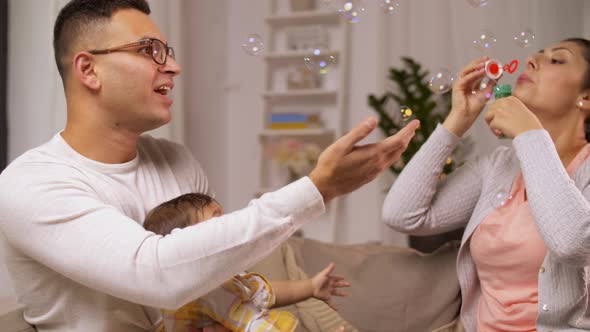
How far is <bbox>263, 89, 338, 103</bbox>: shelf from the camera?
400cm

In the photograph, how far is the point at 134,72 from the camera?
113cm

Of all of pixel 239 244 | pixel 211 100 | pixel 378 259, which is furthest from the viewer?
pixel 211 100

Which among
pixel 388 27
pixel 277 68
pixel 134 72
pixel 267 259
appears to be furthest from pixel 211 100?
pixel 134 72

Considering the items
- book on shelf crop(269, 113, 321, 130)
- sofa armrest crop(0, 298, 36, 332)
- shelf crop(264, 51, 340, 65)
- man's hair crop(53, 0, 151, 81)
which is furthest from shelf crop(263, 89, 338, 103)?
sofa armrest crop(0, 298, 36, 332)

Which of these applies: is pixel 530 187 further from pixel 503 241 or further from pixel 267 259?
pixel 267 259

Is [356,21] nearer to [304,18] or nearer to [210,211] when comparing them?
[210,211]

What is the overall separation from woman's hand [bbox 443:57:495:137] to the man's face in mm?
862

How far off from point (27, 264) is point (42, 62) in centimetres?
128

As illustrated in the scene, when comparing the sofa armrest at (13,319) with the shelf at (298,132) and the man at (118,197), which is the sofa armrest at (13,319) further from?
the shelf at (298,132)

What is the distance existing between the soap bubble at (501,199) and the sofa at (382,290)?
0.30 meters

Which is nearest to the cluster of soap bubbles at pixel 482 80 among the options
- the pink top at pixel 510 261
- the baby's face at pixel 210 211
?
the pink top at pixel 510 261

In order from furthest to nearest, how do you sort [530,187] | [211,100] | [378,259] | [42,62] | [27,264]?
[211,100], [42,62], [378,259], [530,187], [27,264]

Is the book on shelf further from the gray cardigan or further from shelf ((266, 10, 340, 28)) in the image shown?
the gray cardigan

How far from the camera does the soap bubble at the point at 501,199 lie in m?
1.44
